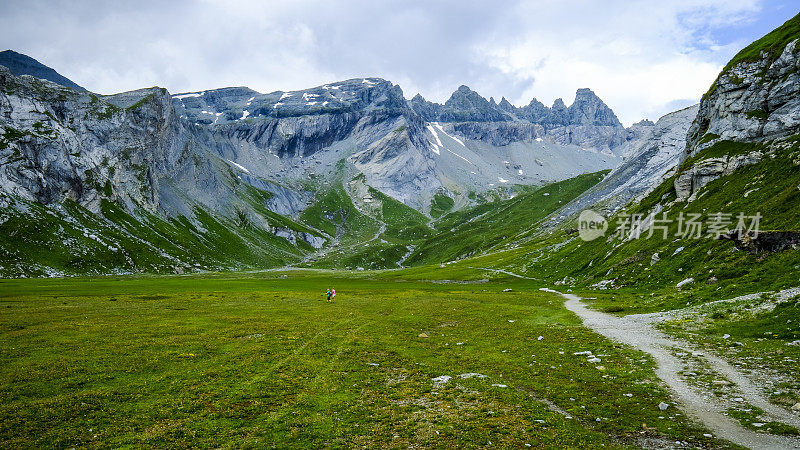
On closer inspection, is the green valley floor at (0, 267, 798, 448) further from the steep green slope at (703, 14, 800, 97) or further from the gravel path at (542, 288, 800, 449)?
the steep green slope at (703, 14, 800, 97)

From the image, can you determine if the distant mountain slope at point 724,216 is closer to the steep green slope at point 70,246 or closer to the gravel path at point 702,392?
the gravel path at point 702,392

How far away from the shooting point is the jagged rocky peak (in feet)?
270

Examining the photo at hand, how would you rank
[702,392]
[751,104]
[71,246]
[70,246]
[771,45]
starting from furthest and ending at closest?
[71,246]
[70,246]
[771,45]
[751,104]
[702,392]

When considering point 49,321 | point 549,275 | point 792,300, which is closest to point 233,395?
point 49,321

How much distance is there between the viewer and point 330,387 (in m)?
21.3

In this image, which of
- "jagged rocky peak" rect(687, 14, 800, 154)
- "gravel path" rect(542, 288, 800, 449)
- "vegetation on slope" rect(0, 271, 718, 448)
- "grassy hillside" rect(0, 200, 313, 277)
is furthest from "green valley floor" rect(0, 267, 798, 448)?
"grassy hillside" rect(0, 200, 313, 277)

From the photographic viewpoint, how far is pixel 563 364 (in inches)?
958

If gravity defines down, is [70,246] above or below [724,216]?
below

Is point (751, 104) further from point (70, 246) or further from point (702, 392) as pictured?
point (70, 246)

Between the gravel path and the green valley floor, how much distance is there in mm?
620

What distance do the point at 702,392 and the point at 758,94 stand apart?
10923 centimetres

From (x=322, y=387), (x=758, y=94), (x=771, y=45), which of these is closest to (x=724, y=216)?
(x=758, y=94)

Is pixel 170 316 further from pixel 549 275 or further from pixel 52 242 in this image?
pixel 52 242

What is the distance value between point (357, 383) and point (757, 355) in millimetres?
22953
